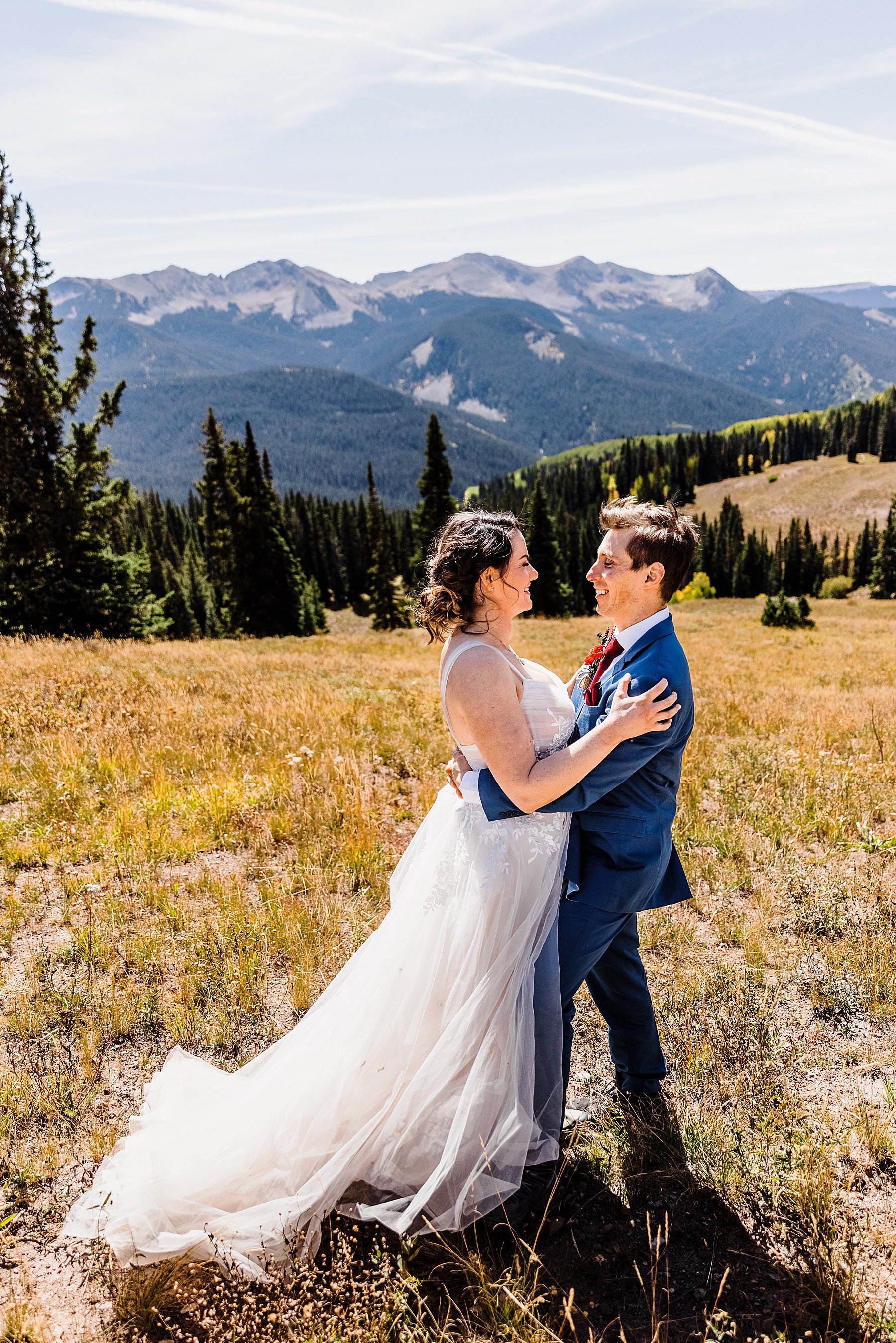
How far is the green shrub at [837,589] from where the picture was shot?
285 ft

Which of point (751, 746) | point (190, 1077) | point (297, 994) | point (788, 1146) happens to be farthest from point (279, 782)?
point (751, 746)

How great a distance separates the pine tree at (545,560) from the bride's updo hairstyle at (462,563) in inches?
1761

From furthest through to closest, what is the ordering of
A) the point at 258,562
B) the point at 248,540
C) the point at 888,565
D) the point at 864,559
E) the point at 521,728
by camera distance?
1. the point at 864,559
2. the point at 888,565
3. the point at 258,562
4. the point at 248,540
5. the point at 521,728

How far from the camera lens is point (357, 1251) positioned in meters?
2.93

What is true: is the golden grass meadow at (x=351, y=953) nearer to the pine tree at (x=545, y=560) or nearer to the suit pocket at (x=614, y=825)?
the suit pocket at (x=614, y=825)

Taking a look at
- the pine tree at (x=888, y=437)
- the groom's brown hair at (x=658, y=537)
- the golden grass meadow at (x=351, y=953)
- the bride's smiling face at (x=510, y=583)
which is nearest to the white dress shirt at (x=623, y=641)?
the groom's brown hair at (x=658, y=537)

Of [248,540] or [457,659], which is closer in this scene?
[457,659]

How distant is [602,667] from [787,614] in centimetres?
3832

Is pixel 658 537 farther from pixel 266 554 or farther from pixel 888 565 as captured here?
pixel 888 565

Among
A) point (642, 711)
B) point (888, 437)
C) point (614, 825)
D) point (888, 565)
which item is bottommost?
point (614, 825)

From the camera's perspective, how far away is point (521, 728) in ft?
9.73

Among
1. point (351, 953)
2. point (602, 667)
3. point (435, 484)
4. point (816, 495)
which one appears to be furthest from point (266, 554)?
point (816, 495)

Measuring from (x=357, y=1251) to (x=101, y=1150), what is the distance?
4.46 ft

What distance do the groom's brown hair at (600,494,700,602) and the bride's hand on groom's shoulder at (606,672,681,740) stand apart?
542mm
